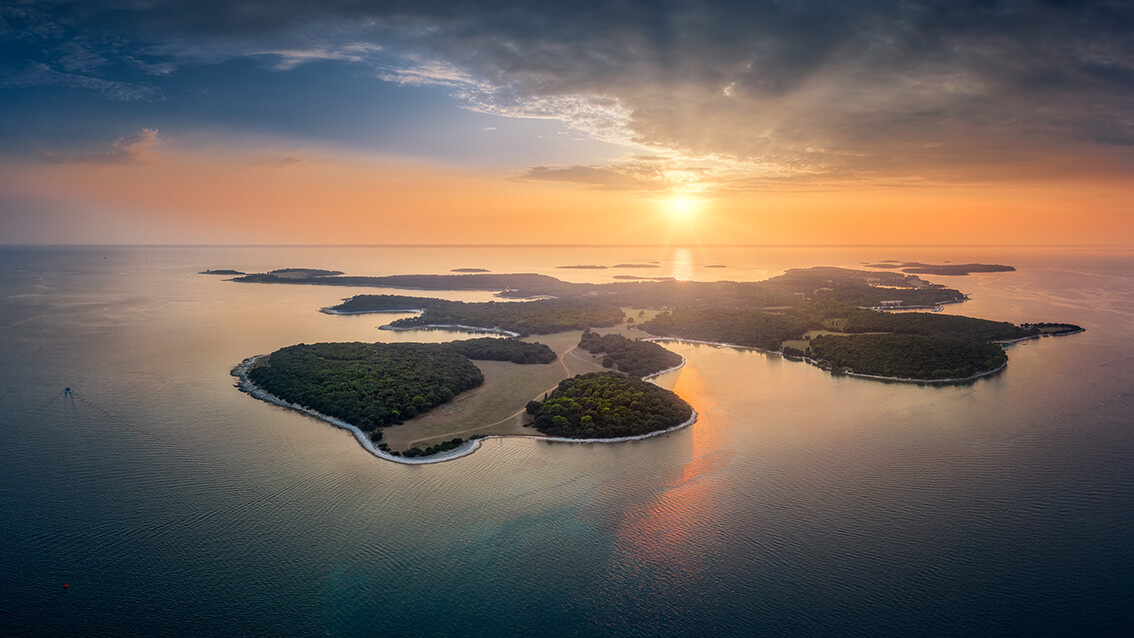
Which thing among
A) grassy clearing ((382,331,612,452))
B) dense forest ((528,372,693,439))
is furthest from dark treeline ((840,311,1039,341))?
dense forest ((528,372,693,439))

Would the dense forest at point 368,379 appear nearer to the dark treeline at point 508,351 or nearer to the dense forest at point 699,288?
the dark treeline at point 508,351

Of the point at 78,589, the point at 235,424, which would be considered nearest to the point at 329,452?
the point at 235,424

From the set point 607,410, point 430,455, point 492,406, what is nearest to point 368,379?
point 492,406

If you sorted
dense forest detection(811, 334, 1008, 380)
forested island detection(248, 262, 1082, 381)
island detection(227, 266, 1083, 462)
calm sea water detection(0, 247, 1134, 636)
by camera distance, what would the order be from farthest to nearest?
1. forested island detection(248, 262, 1082, 381)
2. dense forest detection(811, 334, 1008, 380)
3. island detection(227, 266, 1083, 462)
4. calm sea water detection(0, 247, 1134, 636)

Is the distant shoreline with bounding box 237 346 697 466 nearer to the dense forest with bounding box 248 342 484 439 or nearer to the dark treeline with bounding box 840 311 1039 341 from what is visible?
the dense forest with bounding box 248 342 484 439

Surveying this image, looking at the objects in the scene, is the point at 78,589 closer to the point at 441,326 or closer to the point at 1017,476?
the point at 1017,476

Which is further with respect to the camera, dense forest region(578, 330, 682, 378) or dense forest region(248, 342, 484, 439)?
dense forest region(578, 330, 682, 378)
